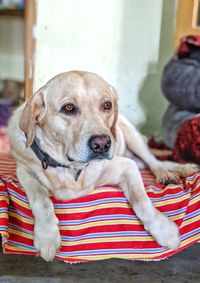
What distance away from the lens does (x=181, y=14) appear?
2.92m

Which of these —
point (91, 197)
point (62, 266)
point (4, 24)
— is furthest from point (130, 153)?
point (4, 24)

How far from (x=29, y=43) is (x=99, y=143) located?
187 cm

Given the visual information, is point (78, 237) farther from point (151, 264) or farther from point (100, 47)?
point (100, 47)

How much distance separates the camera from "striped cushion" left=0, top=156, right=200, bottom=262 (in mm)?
1716

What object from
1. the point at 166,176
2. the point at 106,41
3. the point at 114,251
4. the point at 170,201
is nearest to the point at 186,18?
the point at 106,41

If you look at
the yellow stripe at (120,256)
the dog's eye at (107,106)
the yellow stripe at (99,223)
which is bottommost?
the yellow stripe at (120,256)

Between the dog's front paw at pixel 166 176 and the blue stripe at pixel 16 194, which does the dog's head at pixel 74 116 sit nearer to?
the blue stripe at pixel 16 194

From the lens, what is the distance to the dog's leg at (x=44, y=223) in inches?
60.6

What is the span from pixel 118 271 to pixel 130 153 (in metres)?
0.72

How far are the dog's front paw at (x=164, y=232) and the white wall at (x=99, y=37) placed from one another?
6.03 feet

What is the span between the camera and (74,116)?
5.36 ft

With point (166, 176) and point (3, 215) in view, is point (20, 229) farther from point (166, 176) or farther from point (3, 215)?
point (166, 176)

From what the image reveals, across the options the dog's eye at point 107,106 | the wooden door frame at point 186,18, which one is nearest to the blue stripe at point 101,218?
the dog's eye at point 107,106

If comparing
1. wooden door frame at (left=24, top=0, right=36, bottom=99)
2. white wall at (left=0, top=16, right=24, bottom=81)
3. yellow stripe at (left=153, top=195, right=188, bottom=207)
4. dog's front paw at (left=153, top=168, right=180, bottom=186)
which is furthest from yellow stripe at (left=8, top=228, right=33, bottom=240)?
white wall at (left=0, top=16, right=24, bottom=81)
